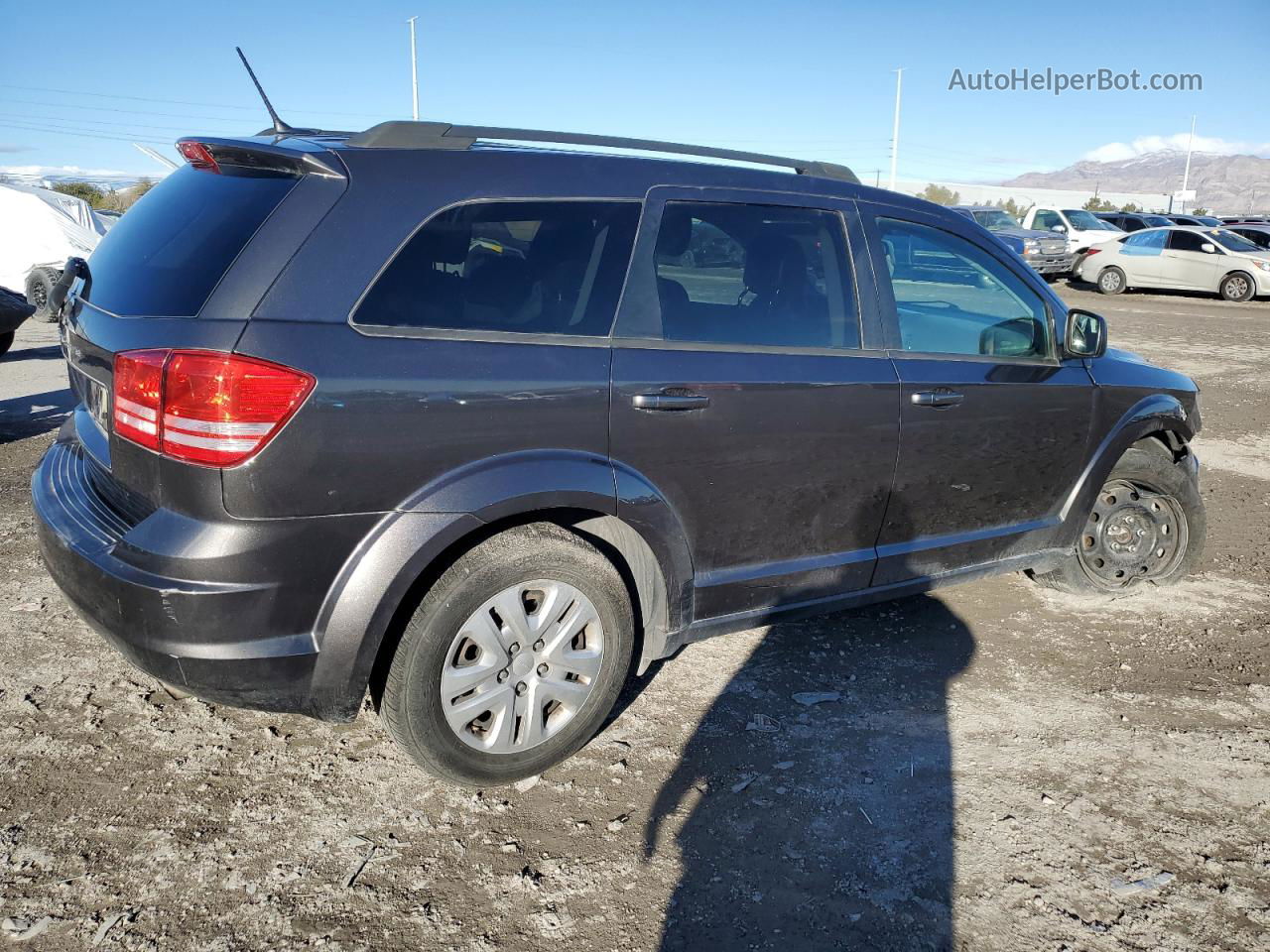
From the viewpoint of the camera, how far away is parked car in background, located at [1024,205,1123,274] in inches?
1039

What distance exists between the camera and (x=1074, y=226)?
88.6ft

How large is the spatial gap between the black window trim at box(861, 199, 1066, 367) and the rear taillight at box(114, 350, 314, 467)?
2140mm

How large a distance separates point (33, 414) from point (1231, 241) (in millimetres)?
24181

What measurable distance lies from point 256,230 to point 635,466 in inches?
49.5

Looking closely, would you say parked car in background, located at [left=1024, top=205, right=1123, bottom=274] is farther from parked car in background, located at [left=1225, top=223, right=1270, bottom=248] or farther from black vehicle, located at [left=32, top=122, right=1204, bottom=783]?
black vehicle, located at [left=32, top=122, right=1204, bottom=783]

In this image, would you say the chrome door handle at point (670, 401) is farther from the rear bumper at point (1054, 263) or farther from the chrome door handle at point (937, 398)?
the rear bumper at point (1054, 263)

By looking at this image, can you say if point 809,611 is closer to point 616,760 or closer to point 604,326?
point 616,760

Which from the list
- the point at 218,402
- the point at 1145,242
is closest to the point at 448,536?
the point at 218,402

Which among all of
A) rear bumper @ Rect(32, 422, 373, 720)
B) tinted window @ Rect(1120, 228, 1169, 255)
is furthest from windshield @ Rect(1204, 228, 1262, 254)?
rear bumper @ Rect(32, 422, 373, 720)

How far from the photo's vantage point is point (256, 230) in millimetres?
2641

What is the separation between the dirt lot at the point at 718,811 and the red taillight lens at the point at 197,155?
182 cm

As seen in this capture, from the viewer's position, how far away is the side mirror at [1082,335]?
164 inches

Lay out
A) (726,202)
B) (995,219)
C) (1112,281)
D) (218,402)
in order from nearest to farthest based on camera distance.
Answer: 1. (218,402)
2. (726,202)
3. (1112,281)
4. (995,219)

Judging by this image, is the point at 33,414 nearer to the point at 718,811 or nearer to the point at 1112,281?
the point at 718,811
